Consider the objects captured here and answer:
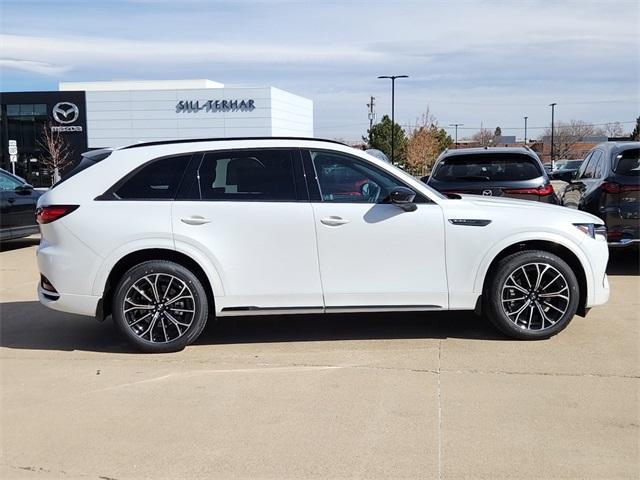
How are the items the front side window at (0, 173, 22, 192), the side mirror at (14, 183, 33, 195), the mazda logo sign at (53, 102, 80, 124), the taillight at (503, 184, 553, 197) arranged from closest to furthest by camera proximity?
the taillight at (503, 184, 553, 197) < the front side window at (0, 173, 22, 192) < the side mirror at (14, 183, 33, 195) < the mazda logo sign at (53, 102, 80, 124)

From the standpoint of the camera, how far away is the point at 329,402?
4.42 meters

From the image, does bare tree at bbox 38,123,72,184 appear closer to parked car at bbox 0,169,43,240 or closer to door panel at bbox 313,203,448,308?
parked car at bbox 0,169,43,240

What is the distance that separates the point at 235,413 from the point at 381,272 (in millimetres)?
1831

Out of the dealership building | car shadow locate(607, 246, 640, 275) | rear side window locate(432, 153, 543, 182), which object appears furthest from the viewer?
the dealership building

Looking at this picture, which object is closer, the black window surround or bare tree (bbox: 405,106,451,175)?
the black window surround

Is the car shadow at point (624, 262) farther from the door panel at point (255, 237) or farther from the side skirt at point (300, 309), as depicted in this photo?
the door panel at point (255, 237)

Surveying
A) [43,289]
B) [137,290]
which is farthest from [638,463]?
[43,289]

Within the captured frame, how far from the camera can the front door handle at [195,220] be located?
543 cm

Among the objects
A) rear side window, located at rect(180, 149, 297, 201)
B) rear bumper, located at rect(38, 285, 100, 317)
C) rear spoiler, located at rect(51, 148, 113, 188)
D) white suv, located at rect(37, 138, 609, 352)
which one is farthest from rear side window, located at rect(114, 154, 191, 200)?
rear bumper, located at rect(38, 285, 100, 317)

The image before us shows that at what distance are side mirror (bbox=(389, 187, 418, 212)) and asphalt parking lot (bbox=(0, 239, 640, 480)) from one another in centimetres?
121

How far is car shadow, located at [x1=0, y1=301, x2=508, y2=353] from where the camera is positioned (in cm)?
590

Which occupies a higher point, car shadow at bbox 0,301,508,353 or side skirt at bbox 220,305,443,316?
side skirt at bbox 220,305,443,316

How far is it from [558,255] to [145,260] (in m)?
3.61

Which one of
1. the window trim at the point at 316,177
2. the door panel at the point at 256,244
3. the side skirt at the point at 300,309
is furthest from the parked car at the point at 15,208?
the window trim at the point at 316,177
